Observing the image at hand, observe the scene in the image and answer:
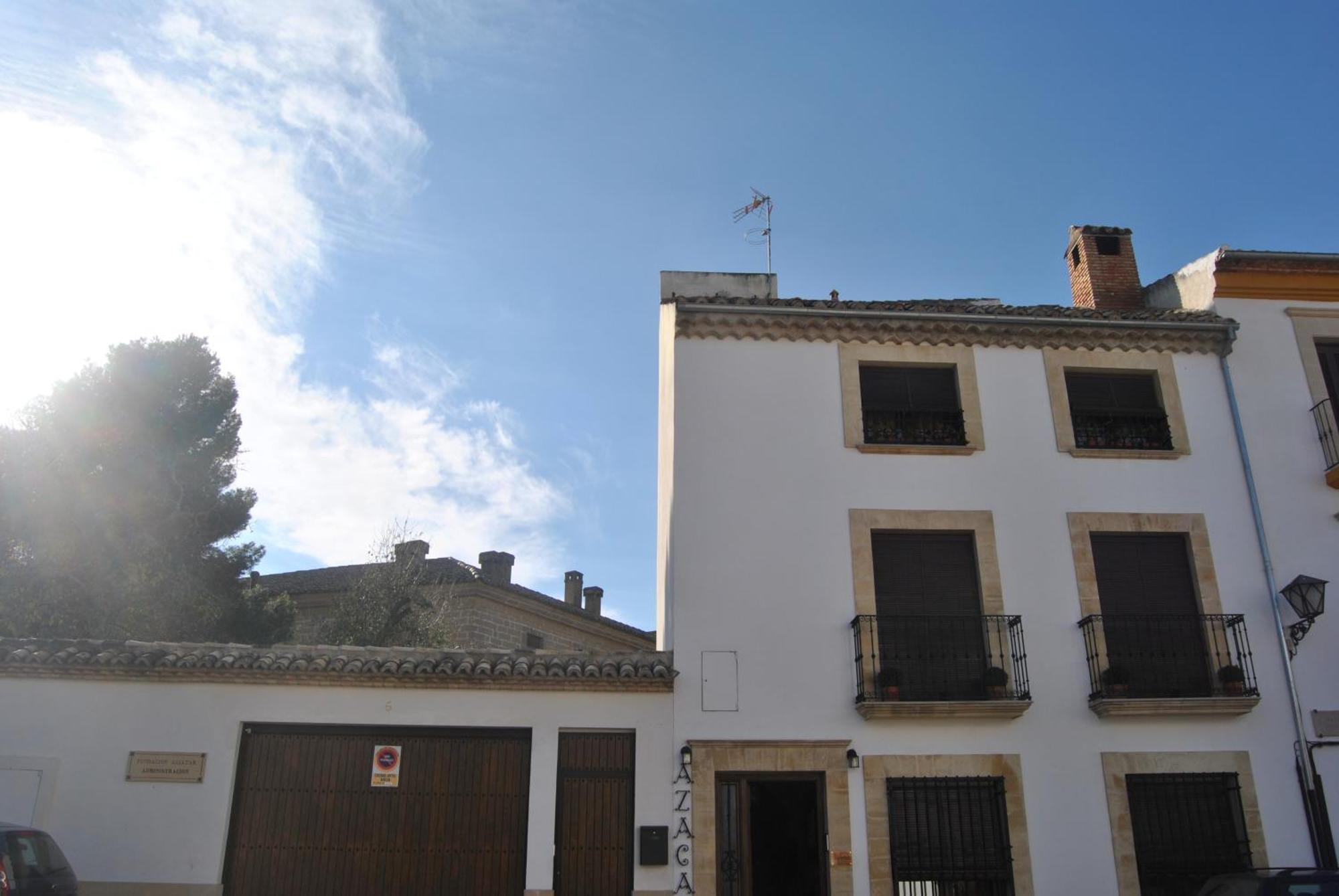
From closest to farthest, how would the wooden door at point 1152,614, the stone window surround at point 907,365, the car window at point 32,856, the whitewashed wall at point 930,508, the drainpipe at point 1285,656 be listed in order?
the car window at point 32,856 → the drainpipe at point 1285,656 → the whitewashed wall at point 930,508 → the wooden door at point 1152,614 → the stone window surround at point 907,365

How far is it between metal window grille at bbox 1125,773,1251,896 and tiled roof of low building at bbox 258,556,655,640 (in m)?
19.7

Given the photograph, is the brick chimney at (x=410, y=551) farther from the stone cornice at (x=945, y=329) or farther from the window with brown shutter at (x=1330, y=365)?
the window with brown shutter at (x=1330, y=365)

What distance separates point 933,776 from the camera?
987 cm

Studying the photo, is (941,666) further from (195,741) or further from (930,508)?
(195,741)

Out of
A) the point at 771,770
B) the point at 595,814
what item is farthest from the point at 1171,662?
the point at 595,814

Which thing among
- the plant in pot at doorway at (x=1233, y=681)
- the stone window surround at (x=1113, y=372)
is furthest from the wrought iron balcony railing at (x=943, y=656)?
the stone window surround at (x=1113, y=372)

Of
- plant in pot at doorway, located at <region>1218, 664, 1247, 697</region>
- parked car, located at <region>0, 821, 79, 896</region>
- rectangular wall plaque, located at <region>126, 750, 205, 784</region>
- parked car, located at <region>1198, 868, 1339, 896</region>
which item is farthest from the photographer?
plant in pot at doorway, located at <region>1218, 664, 1247, 697</region>

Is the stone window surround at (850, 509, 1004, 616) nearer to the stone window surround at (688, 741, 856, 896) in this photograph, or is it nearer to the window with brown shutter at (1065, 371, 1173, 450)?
the stone window surround at (688, 741, 856, 896)

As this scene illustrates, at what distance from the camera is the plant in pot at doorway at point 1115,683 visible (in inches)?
396

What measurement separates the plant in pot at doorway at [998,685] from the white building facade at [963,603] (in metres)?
0.03

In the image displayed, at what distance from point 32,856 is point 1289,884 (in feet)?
34.4

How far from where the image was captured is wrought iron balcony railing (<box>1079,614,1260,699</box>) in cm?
1030

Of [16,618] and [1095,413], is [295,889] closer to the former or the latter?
[1095,413]

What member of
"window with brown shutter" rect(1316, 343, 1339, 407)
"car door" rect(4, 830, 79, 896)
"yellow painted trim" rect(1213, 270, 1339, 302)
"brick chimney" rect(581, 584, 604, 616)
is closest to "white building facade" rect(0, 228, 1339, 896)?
"window with brown shutter" rect(1316, 343, 1339, 407)
